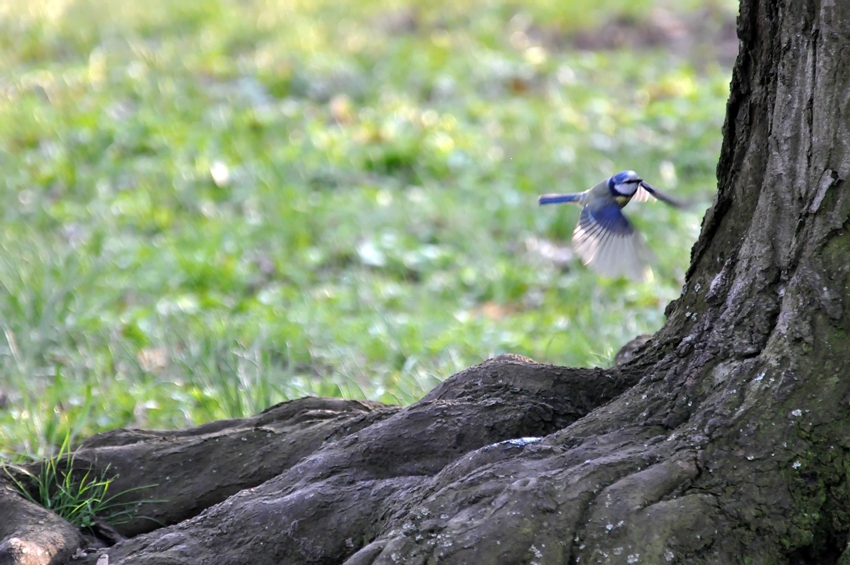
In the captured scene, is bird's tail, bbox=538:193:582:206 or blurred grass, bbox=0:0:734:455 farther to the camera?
blurred grass, bbox=0:0:734:455

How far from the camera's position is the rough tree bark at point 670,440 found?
1626 millimetres

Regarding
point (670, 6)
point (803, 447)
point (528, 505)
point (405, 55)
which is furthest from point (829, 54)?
point (670, 6)

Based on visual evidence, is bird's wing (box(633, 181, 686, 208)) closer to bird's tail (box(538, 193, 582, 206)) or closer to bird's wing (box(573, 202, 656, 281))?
bird's wing (box(573, 202, 656, 281))

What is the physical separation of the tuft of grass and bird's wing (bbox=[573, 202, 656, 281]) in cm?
153

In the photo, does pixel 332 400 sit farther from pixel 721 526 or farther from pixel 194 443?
pixel 721 526

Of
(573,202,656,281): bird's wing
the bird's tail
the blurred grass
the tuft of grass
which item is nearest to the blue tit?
(573,202,656,281): bird's wing

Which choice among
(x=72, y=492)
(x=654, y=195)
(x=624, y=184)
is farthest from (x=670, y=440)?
(x=72, y=492)

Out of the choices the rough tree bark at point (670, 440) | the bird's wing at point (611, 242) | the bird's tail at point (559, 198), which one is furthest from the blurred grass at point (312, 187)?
the rough tree bark at point (670, 440)

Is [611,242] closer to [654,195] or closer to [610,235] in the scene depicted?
[610,235]

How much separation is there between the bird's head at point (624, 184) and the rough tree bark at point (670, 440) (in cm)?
67

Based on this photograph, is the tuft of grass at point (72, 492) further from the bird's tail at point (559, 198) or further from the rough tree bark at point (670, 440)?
the bird's tail at point (559, 198)

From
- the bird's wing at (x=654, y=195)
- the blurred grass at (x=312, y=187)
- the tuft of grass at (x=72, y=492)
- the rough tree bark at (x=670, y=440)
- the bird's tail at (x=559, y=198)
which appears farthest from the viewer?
the blurred grass at (x=312, y=187)

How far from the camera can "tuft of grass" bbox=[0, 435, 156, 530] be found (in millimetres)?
2301

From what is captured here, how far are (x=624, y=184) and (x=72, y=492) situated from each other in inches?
70.0
